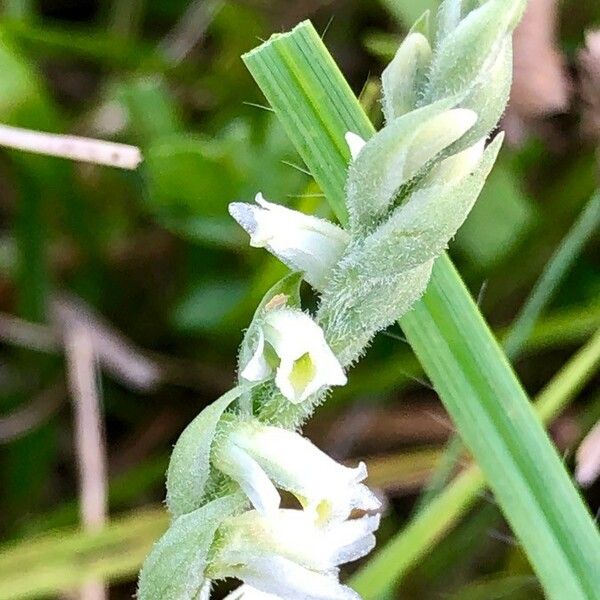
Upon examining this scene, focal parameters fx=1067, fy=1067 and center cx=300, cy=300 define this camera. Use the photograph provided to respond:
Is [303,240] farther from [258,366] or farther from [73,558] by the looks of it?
[73,558]

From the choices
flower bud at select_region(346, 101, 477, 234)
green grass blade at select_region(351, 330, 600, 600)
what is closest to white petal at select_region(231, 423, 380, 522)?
flower bud at select_region(346, 101, 477, 234)

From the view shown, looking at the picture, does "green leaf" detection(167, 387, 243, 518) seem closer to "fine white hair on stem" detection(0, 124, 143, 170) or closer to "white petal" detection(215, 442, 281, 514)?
"white petal" detection(215, 442, 281, 514)

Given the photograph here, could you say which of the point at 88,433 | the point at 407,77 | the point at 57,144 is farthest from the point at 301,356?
the point at 88,433

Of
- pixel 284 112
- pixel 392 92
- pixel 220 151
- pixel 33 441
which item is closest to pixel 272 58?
pixel 284 112

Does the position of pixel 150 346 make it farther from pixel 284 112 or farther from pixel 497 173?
pixel 284 112

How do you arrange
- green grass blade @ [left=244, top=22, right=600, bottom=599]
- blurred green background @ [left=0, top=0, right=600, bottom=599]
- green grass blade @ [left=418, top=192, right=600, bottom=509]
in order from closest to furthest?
green grass blade @ [left=244, top=22, right=600, bottom=599], green grass blade @ [left=418, top=192, right=600, bottom=509], blurred green background @ [left=0, top=0, right=600, bottom=599]

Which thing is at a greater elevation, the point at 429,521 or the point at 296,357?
the point at 429,521
